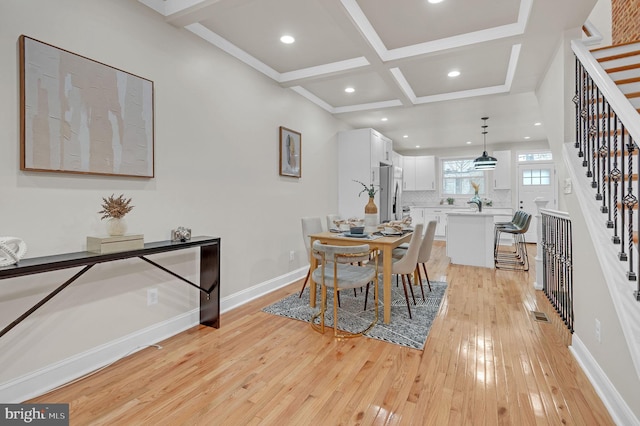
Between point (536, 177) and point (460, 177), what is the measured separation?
176 centimetres

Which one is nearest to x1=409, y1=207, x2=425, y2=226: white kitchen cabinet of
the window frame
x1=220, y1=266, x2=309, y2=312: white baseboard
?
the window frame

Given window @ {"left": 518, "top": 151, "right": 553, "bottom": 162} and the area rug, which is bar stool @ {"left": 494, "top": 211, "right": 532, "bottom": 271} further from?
window @ {"left": 518, "top": 151, "right": 553, "bottom": 162}

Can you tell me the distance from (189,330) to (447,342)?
217cm

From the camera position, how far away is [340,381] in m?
1.98

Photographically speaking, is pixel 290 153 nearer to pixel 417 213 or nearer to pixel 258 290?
pixel 258 290

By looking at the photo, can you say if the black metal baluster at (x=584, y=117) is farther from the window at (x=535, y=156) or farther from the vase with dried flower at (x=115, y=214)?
the window at (x=535, y=156)

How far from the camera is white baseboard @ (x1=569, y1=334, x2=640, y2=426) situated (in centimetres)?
153

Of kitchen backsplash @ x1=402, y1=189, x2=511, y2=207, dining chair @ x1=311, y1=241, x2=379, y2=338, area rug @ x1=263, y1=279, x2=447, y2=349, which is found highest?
kitchen backsplash @ x1=402, y1=189, x2=511, y2=207

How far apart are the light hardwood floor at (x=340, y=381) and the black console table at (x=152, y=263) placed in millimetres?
223

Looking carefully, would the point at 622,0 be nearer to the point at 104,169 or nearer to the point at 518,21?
the point at 518,21

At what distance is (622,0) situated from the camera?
3615 millimetres

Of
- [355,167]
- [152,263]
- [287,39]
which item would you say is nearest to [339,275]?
[152,263]

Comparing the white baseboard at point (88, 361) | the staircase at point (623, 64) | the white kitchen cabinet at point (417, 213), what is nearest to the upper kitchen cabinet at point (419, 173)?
the white kitchen cabinet at point (417, 213)

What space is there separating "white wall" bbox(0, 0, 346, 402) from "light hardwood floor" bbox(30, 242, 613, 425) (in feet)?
1.18
